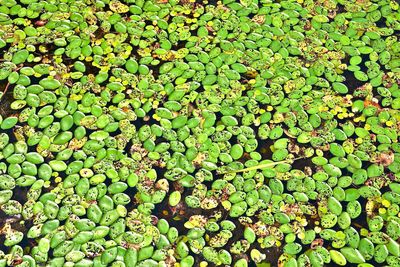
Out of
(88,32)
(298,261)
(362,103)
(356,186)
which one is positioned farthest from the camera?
(88,32)

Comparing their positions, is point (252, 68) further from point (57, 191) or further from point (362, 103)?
point (57, 191)

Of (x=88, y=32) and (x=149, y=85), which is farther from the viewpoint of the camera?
(x=88, y=32)

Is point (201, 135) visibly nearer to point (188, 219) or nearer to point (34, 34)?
point (188, 219)

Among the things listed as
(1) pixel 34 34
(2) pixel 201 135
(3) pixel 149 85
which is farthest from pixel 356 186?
(1) pixel 34 34

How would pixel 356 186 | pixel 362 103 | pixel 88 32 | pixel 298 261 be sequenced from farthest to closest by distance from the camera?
pixel 88 32
pixel 362 103
pixel 356 186
pixel 298 261

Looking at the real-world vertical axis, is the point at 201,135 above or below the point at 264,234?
above

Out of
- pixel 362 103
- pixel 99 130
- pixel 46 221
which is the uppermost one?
pixel 362 103
